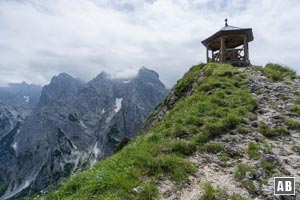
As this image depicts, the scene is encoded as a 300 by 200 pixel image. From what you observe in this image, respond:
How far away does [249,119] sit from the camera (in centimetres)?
1797

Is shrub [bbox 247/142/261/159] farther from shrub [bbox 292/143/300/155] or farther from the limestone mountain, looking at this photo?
shrub [bbox 292/143/300/155]

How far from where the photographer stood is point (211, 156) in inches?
557

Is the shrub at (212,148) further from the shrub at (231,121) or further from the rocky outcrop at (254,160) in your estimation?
the shrub at (231,121)

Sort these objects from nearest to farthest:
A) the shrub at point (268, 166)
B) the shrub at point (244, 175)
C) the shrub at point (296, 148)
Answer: the shrub at point (244, 175), the shrub at point (268, 166), the shrub at point (296, 148)

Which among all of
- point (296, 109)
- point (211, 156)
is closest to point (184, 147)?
point (211, 156)

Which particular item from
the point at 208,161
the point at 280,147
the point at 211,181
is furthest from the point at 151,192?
the point at 280,147

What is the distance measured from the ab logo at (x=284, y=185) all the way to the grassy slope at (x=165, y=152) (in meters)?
3.30

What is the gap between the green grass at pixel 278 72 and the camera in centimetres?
2629

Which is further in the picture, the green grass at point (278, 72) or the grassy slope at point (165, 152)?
the green grass at point (278, 72)

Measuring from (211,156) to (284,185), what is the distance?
349cm

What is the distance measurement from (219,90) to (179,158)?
10.9 m

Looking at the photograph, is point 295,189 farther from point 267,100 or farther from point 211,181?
point 267,100

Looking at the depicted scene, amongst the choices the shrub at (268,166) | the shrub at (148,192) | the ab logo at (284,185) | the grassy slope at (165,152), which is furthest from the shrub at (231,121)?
the shrub at (148,192)

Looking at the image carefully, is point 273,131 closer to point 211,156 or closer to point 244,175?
point 211,156
